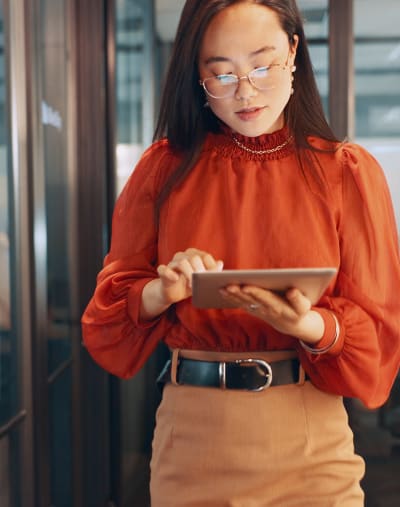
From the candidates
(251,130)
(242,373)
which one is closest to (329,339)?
(242,373)

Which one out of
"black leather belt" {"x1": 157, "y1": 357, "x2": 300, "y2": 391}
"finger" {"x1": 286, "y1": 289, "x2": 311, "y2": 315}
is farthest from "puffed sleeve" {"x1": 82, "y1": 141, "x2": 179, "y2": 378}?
"finger" {"x1": 286, "y1": 289, "x2": 311, "y2": 315}

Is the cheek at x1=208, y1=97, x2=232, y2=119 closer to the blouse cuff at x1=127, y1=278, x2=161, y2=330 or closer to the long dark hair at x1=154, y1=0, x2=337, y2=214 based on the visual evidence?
the long dark hair at x1=154, y1=0, x2=337, y2=214

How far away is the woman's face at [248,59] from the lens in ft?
4.15

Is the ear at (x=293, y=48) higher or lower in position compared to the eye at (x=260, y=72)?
higher

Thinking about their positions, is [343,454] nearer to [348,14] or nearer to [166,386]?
[166,386]

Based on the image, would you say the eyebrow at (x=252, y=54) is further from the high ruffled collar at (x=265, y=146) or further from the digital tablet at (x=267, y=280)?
→ the digital tablet at (x=267, y=280)

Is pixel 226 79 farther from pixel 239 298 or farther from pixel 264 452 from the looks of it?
pixel 264 452

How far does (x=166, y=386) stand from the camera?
1388mm

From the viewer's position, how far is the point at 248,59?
4.17 ft

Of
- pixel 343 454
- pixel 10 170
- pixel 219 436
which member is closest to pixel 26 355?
pixel 10 170

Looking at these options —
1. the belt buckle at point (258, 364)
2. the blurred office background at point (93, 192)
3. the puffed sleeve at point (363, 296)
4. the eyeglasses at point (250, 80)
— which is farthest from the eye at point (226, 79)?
the blurred office background at point (93, 192)

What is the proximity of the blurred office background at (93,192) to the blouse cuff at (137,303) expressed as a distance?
758 millimetres

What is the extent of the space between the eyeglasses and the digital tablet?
14.6 inches

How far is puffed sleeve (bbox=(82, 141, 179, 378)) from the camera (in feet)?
4.48
